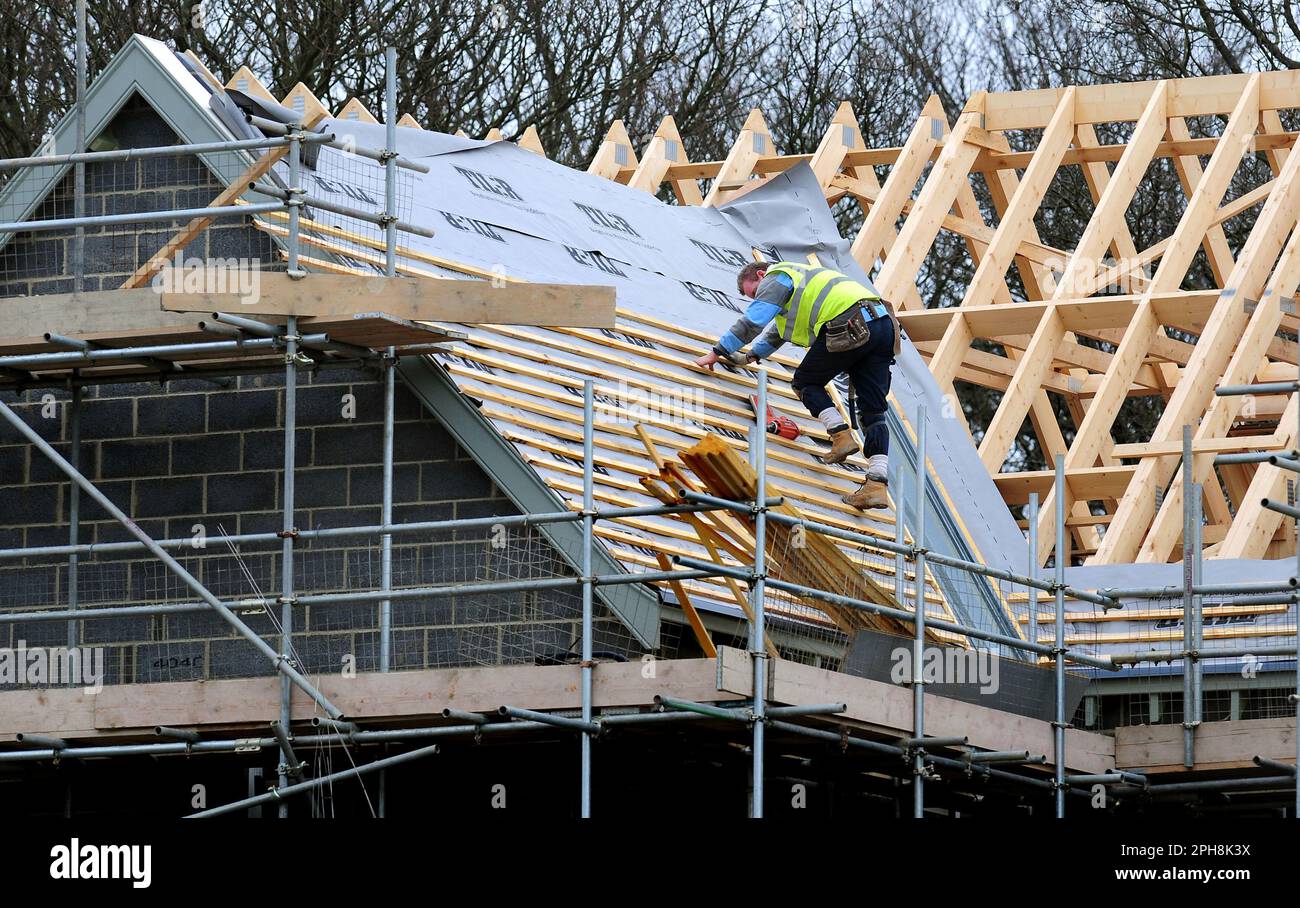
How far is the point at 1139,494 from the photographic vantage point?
54.3 feet

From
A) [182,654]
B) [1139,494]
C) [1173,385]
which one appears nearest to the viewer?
[182,654]

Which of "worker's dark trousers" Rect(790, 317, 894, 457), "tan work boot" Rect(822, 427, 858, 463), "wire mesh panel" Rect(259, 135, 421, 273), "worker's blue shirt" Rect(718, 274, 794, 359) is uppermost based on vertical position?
"wire mesh panel" Rect(259, 135, 421, 273)

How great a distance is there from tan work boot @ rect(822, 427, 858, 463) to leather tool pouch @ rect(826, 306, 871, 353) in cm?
60

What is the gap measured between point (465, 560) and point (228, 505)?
1363 mm

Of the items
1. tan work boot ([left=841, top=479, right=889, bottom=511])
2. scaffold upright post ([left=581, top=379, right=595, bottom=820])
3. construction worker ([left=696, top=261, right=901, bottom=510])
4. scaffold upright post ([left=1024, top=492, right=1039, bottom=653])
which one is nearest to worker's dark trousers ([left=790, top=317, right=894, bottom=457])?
construction worker ([left=696, top=261, right=901, bottom=510])

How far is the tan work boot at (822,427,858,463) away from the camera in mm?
15148

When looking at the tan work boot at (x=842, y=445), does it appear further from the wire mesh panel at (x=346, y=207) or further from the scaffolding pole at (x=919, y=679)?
the wire mesh panel at (x=346, y=207)

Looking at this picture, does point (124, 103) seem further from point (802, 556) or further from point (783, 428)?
point (802, 556)

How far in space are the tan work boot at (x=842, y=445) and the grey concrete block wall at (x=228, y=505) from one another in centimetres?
239

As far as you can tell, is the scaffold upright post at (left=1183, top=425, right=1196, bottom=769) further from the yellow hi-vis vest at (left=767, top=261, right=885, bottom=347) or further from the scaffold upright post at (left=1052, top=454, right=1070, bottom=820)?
the yellow hi-vis vest at (left=767, top=261, right=885, bottom=347)

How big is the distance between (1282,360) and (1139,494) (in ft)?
15.0

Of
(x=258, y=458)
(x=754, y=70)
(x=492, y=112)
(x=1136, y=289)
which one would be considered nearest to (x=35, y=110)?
(x=492, y=112)

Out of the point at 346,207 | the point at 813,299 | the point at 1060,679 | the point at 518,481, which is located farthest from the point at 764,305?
the point at 1060,679
